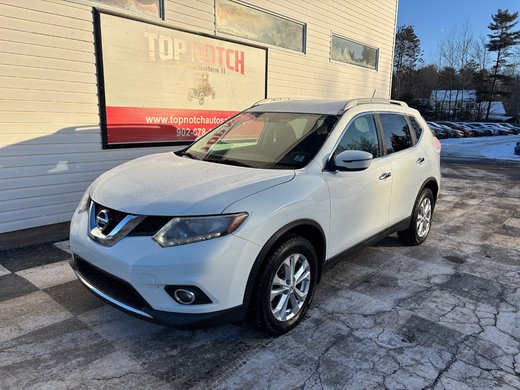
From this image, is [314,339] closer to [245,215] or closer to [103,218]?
[245,215]

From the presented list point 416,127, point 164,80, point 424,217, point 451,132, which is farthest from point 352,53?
point 451,132

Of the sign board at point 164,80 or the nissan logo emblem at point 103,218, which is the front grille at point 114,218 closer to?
the nissan logo emblem at point 103,218

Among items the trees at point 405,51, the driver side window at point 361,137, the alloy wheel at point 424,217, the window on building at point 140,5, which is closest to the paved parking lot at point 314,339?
the alloy wheel at point 424,217

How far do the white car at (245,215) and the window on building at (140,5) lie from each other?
2775 millimetres

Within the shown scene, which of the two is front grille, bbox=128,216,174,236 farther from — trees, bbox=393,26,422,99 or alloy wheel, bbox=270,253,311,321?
trees, bbox=393,26,422,99

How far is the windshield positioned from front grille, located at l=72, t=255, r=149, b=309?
4.35 ft

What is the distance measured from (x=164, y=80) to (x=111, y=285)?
4.34 meters

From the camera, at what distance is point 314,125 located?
11.9 ft

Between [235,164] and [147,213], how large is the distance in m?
1.02

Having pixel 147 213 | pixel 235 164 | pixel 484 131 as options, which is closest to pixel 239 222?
pixel 147 213

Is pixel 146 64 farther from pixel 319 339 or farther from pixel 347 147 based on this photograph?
pixel 319 339

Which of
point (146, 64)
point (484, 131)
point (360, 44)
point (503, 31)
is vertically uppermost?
point (503, 31)

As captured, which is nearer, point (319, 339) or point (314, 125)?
point (319, 339)

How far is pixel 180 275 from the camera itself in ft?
8.01
